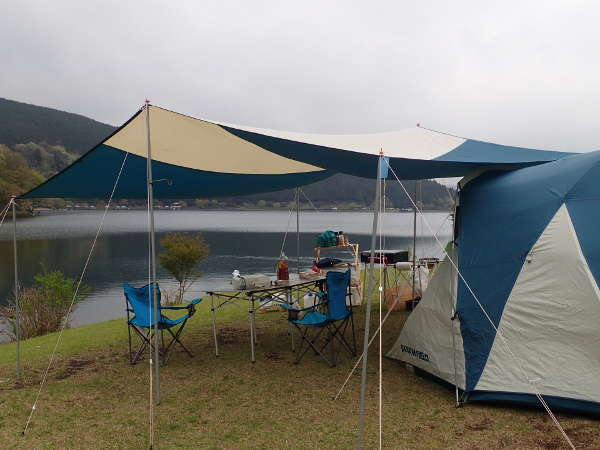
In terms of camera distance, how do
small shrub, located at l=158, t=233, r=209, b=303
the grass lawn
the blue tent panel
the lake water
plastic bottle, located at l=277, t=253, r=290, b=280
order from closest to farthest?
the grass lawn
the blue tent panel
plastic bottle, located at l=277, t=253, r=290, b=280
small shrub, located at l=158, t=233, r=209, b=303
the lake water

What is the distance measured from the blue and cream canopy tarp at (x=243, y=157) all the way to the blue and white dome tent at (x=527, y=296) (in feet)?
1.24

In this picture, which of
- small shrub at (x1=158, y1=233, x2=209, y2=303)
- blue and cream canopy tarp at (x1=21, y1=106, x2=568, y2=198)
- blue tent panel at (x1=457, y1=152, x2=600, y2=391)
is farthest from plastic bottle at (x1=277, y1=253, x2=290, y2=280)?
small shrub at (x1=158, y1=233, x2=209, y2=303)

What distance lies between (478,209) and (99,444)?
2885mm

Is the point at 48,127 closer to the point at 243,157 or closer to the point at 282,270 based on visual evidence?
the point at 243,157

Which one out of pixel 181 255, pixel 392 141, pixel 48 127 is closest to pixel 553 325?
pixel 392 141

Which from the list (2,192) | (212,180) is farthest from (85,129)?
(212,180)

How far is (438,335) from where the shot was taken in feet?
10.9

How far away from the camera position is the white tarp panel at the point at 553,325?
2658 mm

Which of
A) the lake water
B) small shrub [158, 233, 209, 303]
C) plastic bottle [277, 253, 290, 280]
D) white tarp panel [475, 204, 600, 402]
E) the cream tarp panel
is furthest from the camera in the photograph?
the lake water

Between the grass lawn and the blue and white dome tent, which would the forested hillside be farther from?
the blue and white dome tent

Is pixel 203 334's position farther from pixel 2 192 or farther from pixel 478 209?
pixel 2 192

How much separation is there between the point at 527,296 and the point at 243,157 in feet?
9.09

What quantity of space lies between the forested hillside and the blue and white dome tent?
2766cm

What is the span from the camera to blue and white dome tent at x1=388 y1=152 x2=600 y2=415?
269 cm
